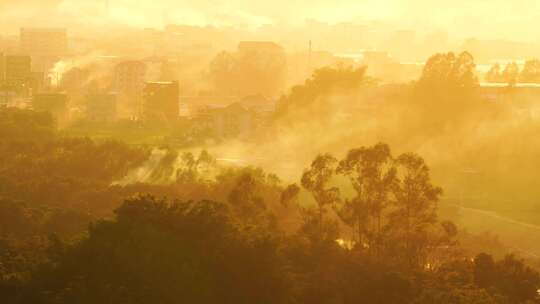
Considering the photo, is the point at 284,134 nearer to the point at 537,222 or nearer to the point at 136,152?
the point at 136,152

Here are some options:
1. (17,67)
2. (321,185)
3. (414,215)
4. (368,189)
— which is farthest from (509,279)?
(17,67)

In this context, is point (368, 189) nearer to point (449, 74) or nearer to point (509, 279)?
point (509, 279)

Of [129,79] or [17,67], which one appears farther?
[129,79]

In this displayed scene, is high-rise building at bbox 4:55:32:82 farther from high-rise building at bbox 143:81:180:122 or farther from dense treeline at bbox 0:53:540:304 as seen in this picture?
dense treeline at bbox 0:53:540:304

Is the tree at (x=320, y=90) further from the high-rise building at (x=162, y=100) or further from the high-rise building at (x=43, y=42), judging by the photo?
the high-rise building at (x=43, y=42)

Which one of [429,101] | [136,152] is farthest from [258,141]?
[136,152]

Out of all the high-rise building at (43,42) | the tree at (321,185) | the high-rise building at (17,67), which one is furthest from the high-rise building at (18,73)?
the tree at (321,185)
